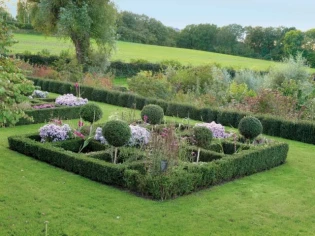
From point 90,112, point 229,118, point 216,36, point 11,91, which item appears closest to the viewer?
point 11,91

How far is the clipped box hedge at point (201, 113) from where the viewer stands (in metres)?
13.1

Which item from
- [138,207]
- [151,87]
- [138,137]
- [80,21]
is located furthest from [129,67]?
[138,207]

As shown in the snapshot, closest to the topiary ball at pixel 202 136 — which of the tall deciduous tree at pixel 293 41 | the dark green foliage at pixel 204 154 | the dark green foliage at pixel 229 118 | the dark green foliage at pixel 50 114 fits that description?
the dark green foliage at pixel 204 154

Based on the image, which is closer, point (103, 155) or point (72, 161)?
point (72, 161)

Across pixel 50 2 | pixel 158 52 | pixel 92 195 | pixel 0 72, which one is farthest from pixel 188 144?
pixel 158 52

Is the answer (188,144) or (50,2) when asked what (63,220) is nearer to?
(188,144)

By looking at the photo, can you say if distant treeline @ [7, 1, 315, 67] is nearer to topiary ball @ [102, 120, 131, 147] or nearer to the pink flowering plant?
the pink flowering plant

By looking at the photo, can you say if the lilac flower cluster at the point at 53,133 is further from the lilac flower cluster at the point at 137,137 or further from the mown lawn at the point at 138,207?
the mown lawn at the point at 138,207

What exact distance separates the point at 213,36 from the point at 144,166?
181 feet

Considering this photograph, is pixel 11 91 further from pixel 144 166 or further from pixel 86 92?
pixel 86 92

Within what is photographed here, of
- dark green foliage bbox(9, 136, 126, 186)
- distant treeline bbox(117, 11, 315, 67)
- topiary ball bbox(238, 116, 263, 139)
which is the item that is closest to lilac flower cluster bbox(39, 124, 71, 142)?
dark green foliage bbox(9, 136, 126, 186)

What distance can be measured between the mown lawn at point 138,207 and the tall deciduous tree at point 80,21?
19235 millimetres

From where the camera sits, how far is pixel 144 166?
27.5 feet

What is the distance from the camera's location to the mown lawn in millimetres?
6285
